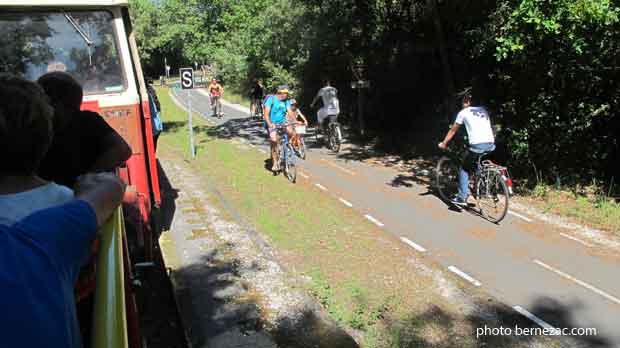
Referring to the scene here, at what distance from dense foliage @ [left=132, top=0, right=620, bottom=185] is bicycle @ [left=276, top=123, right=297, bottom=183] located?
389 cm

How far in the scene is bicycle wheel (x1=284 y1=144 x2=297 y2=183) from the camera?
9898 millimetres

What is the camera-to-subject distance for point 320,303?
15.3ft

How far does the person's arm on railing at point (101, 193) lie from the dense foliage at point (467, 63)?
22.4ft

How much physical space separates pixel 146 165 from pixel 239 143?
32.0 feet

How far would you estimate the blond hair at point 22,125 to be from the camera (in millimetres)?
1348

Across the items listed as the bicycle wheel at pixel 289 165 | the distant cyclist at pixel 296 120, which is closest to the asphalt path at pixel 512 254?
the bicycle wheel at pixel 289 165

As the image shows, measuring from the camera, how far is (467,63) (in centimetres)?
1161

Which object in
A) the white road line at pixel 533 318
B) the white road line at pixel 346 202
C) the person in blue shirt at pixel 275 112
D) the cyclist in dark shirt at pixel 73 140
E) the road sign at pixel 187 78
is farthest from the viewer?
the road sign at pixel 187 78

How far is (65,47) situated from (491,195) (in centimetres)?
571

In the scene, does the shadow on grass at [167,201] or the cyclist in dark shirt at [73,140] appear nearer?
the cyclist in dark shirt at [73,140]

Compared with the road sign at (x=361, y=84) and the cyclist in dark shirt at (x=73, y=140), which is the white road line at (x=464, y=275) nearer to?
the cyclist in dark shirt at (x=73, y=140)

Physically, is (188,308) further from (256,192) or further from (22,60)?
(256,192)

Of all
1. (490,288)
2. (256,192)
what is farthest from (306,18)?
(490,288)

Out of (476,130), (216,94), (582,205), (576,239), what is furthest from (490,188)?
(216,94)
